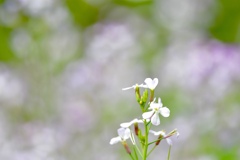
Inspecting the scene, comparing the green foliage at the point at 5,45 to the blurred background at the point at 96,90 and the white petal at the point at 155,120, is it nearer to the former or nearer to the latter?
the blurred background at the point at 96,90

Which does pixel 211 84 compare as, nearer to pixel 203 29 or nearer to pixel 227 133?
pixel 227 133

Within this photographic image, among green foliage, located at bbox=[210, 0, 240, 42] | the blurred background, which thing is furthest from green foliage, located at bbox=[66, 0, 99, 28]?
the blurred background

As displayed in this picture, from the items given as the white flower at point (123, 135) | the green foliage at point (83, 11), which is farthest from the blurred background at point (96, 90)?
the white flower at point (123, 135)

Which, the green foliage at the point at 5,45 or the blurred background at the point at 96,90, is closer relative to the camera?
the blurred background at the point at 96,90

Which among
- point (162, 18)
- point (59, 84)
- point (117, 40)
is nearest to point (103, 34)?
point (117, 40)

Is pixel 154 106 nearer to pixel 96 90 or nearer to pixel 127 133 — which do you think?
pixel 127 133

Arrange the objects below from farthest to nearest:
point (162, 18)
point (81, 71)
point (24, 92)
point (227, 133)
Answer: point (162, 18) < point (81, 71) < point (24, 92) < point (227, 133)

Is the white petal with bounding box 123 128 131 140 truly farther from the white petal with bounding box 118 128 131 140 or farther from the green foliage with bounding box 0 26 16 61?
the green foliage with bounding box 0 26 16 61

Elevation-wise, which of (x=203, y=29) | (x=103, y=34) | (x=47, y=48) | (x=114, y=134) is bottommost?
(x=114, y=134)
